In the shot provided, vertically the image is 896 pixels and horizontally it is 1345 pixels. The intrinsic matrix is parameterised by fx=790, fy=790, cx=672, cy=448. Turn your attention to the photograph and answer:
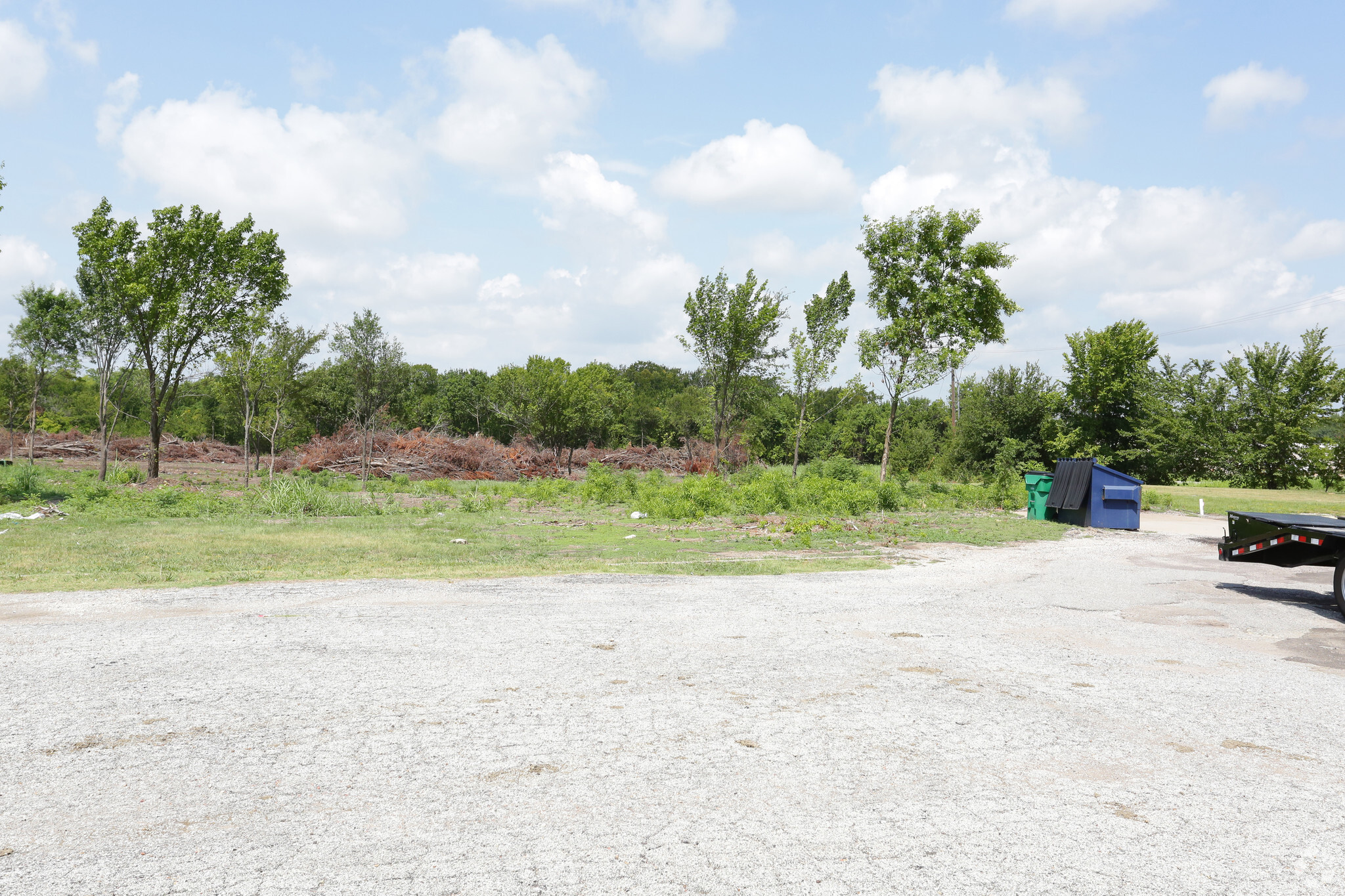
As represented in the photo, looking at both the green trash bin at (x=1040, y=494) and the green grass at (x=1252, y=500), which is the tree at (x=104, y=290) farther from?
the green grass at (x=1252, y=500)

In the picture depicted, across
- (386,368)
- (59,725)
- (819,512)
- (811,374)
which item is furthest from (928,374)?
(59,725)

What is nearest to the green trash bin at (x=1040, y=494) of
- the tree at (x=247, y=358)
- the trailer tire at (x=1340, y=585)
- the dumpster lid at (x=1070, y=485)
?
the dumpster lid at (x=1070, y=485)

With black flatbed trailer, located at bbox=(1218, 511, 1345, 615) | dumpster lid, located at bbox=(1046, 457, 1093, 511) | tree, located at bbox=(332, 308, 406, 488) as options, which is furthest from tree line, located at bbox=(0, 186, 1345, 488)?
black flatbed trailer, located at bbox=(1218, 511, 1345, 615)

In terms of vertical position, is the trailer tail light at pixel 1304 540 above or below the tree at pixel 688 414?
below

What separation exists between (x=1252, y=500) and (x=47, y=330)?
4830 cm

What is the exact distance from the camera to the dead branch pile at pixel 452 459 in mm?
37062

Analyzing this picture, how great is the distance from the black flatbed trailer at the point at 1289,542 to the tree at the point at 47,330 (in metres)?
39.9

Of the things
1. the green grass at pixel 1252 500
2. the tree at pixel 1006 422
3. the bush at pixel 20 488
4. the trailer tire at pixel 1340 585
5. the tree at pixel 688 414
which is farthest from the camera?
the tree at pixel 688 414

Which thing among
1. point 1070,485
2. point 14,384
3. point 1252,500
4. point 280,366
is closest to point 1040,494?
point 1070,485

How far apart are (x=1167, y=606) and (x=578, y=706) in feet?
24.7

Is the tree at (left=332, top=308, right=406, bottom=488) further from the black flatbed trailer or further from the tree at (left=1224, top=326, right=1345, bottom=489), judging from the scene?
the tree at (left=1224, top=326, right=1345, bottom=489)

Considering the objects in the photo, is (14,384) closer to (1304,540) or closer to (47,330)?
(47,330)

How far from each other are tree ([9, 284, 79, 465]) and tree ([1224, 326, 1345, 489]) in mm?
49433

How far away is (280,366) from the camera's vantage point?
27797 mm
